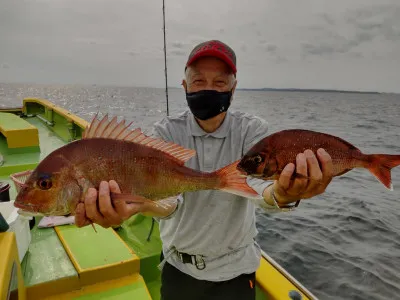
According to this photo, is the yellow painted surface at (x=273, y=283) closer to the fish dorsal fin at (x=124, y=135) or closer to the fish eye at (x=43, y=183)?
the fish dorsal fin at (x=124, y=135)

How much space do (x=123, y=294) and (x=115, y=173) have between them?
4.51 ft

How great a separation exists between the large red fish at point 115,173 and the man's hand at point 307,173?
0.23m

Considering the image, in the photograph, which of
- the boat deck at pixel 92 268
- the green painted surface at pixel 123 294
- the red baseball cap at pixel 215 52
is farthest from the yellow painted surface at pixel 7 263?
the red baseball cap at pixel 215 52

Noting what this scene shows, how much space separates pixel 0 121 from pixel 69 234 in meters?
5.20

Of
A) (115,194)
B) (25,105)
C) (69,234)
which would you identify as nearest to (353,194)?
(69,234)

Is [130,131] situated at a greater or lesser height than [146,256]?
greater

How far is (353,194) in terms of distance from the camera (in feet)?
35.1

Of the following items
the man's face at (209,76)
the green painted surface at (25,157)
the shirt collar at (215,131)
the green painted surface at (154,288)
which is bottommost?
the green painted surface at (154,288)

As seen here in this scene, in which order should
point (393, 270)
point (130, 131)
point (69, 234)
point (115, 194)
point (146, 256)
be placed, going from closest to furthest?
1. point (115, 194)
2. point (130, 131)
3. point (69, 234)
4. point (146, 256)
5. point (393, 270)

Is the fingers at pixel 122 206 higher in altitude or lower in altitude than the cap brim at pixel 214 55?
lower

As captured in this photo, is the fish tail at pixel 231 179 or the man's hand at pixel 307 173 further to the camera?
the fish tail at pixel 231 179

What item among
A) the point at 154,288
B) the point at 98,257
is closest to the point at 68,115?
the point at 154,288

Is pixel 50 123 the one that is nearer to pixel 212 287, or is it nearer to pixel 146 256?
pixel 146 256

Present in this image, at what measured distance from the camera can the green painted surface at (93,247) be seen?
3.05 m
